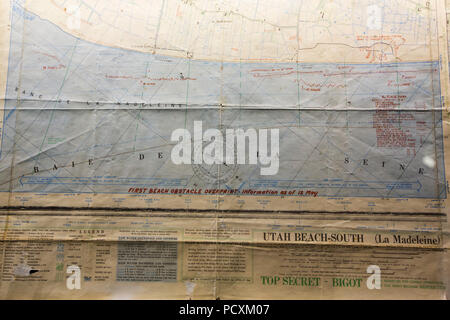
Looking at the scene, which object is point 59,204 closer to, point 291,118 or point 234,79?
point 234,79

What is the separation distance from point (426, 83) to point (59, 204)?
7.84 feet

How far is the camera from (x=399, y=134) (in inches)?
70.0

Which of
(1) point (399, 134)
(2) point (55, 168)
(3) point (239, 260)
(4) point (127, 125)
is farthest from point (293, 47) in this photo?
(2) point (55, 168)

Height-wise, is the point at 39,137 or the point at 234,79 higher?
the point at 234,79

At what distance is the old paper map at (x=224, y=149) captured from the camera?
68.3 inches

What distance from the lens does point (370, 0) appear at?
1864mm

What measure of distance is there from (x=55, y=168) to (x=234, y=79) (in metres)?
1.24

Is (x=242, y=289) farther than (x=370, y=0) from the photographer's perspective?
No

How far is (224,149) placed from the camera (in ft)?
5.85

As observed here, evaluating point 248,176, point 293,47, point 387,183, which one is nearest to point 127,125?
point 248,176

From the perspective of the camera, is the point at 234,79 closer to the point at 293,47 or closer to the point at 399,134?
the point at 293,47

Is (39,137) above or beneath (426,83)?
beneath

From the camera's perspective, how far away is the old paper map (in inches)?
68.3

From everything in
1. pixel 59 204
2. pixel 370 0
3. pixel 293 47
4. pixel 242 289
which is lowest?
pixel 242 289
